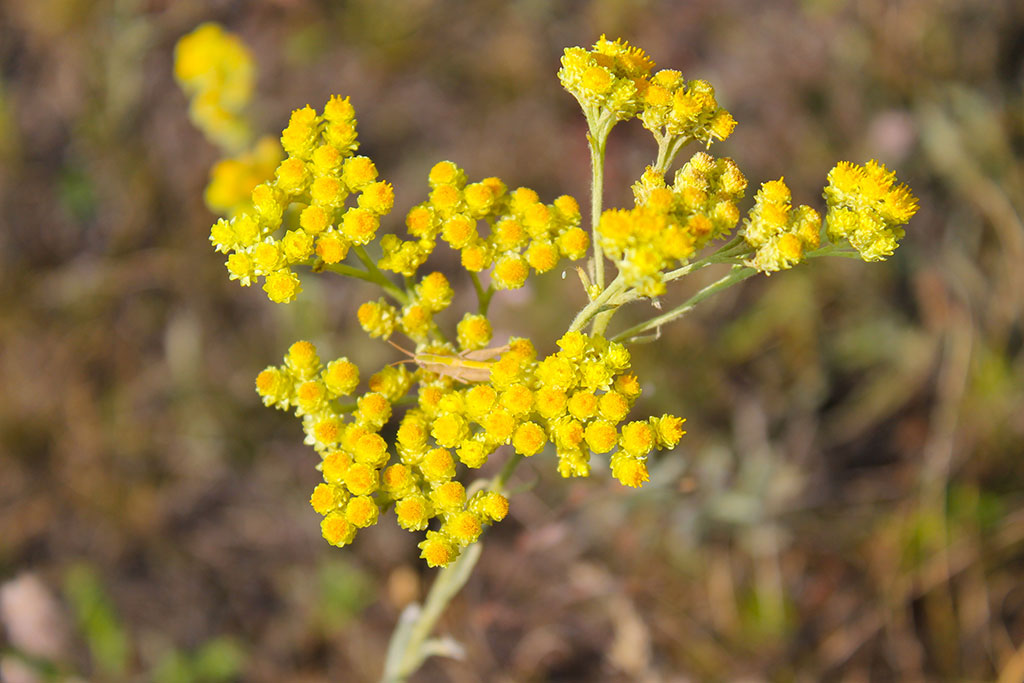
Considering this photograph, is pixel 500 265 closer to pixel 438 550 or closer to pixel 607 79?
pixel 607 79

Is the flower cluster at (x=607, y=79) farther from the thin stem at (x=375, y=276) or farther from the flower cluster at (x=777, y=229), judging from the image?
the thin stem at (x=375, y=276)

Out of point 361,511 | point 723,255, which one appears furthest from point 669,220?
point 361,511

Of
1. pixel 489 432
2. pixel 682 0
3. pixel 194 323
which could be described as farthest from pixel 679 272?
pixel 682 0

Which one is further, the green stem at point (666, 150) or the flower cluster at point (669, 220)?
the green stem at point (666, 150)

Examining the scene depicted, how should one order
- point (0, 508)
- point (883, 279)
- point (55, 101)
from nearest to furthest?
point (0, 508) < point (883, 279) < point (55, 101)

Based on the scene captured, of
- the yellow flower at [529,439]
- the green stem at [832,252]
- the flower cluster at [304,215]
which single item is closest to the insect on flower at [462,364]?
the yellow flower at [529,439]

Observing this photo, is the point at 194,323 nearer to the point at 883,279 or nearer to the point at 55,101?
the point at 55,101

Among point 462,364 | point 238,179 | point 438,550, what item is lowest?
point 438,550
